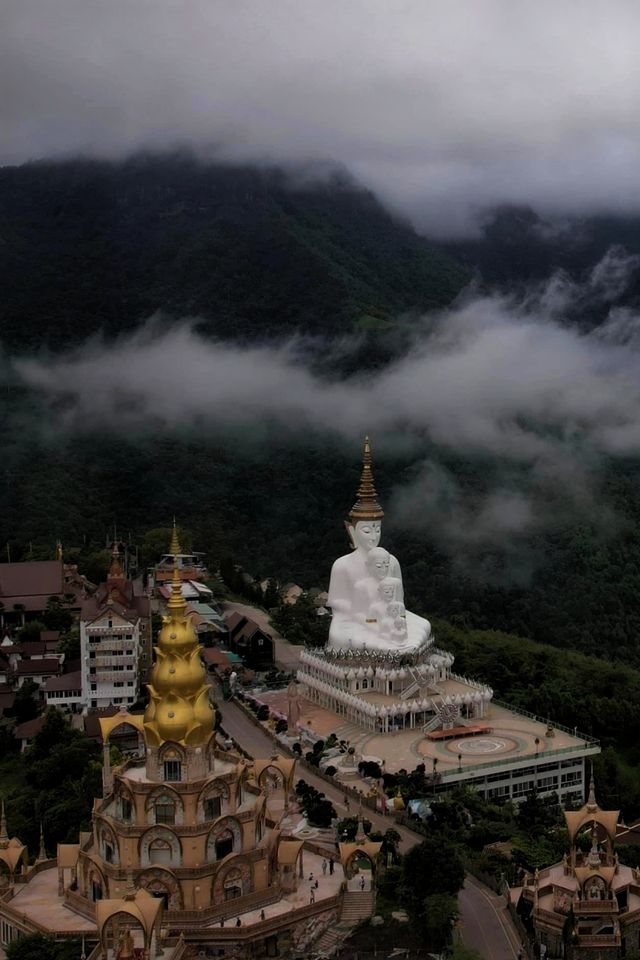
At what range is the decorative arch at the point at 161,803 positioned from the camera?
3025 cm

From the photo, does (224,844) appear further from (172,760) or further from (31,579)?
(31,579)

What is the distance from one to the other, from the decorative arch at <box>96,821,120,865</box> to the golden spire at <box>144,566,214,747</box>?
2181 millimetres

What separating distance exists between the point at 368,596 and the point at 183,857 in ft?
79.5

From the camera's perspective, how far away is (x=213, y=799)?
3072 centimetres

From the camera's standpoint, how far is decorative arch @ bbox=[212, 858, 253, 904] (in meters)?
30.1

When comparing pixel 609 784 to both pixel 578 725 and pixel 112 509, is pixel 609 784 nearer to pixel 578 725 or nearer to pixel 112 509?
pixel 578 725

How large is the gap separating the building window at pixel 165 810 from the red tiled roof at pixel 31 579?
31.3m

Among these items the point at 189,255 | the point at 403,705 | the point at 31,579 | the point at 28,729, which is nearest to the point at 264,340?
the point at 189,255

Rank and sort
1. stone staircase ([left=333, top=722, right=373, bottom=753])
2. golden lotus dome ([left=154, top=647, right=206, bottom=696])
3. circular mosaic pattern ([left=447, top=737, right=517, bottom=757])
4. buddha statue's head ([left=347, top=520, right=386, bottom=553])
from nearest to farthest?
1. golden lotus dome ([left=154, top=647, right=206, bottom=696])
2. circular mosaic pattern ([left=447, top=737, right=517, bottom=757])
3. stone staircase ([left=333, top=722, right=373, bottom=753])
4. buddha statue's head ([left=347, top=520, right=386, bottom=553])

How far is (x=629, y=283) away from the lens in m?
129

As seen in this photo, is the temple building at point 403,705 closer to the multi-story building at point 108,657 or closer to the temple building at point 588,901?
the multi-story building at point 108,657

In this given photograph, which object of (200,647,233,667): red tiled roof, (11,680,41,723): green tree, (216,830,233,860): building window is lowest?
(200,647,233,667): red tiled roof

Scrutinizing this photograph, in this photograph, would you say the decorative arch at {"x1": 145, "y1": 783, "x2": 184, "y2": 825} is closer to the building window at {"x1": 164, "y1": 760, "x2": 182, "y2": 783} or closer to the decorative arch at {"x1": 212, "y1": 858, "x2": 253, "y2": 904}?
the building window at {"x1": 164, "y1": 760, "x2": 182, "y2": 783}

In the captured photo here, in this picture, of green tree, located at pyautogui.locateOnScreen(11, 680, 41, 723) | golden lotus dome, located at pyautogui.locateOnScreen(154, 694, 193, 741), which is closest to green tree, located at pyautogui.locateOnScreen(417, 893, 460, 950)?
golden lotus dome, located at pyautogui.locateOnScreen(154, 694, 193, 741)
